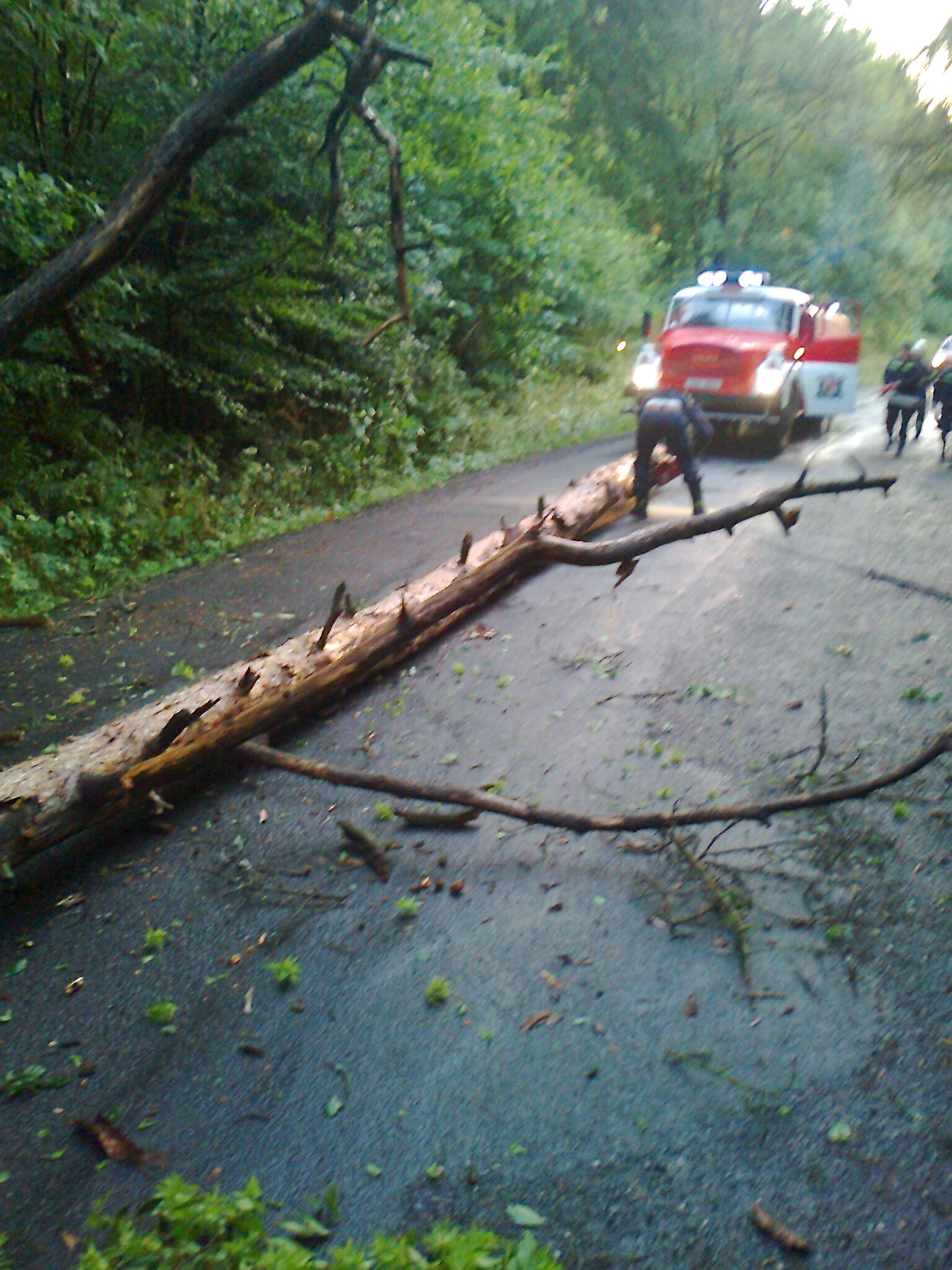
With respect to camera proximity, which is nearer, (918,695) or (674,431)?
(918,695)

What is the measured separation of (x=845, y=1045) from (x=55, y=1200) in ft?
8.83

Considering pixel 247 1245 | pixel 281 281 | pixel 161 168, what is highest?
pixel 161 168

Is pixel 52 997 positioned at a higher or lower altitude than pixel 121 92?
lower

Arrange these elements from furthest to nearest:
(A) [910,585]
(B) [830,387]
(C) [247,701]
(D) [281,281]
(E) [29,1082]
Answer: (B) [830,387] → (D) [281,281] → (A) [910,585] → (C) [247,701] → (E) [29,1082]

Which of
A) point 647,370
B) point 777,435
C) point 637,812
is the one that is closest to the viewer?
point 637,812

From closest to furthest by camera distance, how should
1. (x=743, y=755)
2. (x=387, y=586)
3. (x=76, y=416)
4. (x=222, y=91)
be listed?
1. (x=743, y=755)
2. (x=222, y=91)
3. (x=387, y=586)
4. (x=76, y=416)

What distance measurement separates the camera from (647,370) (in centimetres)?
1575

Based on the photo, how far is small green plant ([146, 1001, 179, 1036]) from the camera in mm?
3570

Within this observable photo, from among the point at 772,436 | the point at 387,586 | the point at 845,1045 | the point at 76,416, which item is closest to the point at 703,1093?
the point at 845,1045

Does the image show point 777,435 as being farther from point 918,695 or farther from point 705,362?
point 918,695

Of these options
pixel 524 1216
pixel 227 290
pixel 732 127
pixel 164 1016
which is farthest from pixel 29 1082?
pixel 732 127

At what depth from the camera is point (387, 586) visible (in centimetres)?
825

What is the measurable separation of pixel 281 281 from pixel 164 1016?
9.62m

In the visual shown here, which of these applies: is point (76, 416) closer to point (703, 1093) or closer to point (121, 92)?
point (121, 92)
